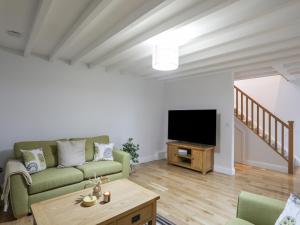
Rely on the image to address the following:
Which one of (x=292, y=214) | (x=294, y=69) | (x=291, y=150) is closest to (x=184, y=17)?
(x=292, y=214)

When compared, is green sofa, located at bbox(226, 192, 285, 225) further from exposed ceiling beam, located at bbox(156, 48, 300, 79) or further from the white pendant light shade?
exposed ceiling beam, located at bbox(156, 48, 300, 79)

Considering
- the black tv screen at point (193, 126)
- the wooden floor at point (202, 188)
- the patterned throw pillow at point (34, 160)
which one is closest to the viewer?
the wooden floor at point (202, 188)

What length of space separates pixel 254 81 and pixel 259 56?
3242 mm

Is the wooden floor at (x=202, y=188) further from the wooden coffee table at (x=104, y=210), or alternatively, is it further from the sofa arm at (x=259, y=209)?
the sofa arm at (x=259, y=209)

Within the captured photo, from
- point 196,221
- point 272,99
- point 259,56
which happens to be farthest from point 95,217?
point 272,99

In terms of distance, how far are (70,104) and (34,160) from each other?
4.45 feet

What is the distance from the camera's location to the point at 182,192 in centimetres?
321

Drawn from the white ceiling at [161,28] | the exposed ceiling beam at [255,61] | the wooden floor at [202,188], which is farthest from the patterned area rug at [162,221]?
the exposed ceiling beam at [255,61]

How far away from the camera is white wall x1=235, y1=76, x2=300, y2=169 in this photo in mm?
5090

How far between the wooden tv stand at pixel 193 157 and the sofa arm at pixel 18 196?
319cm

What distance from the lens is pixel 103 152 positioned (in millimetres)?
3570

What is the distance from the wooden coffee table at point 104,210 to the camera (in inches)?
64.5

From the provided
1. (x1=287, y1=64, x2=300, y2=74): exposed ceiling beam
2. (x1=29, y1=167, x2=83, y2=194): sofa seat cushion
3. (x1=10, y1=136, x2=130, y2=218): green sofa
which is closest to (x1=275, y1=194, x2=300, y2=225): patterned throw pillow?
(x1=10, y1=136, x2=130, y2=218): green sofa

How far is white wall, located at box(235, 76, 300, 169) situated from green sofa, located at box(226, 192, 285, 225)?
3.67 m
